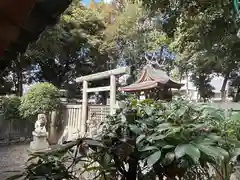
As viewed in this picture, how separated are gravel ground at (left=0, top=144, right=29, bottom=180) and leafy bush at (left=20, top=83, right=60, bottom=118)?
1.21m

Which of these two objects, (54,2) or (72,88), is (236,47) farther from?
(72,88)

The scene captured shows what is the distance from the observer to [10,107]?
970 centimetres

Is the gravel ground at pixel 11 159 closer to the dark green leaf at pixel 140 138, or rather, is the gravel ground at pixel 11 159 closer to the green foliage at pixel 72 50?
the dark green leaf at pixel 140 138

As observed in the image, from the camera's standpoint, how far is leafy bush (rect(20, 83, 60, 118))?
9070 millimetres

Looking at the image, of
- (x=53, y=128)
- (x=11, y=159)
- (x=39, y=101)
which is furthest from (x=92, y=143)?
(x=53, y=128)

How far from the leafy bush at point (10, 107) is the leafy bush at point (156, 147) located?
348 inches

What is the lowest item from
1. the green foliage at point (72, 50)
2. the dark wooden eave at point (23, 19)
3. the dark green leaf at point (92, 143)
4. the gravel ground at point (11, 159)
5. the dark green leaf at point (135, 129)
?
the gravel ground at point (11, 159)

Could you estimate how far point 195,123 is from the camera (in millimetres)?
1307

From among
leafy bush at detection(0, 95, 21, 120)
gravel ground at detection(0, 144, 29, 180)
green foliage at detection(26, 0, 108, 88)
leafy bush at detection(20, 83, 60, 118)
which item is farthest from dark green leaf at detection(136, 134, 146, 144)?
green foliage at detection(26, 0, 108, 88)

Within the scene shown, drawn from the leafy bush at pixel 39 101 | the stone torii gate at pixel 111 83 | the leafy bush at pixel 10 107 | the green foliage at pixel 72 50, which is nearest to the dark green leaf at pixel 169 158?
the stone torii gate at pixel 111 83

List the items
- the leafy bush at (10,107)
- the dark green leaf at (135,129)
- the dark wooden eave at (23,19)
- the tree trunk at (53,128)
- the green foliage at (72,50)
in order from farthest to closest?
the green foliage at (72,50) < the tree trunk at (53,128) < the leafy bush at (10,107) < the dark green leaf at (135,129) < the dark wooden eave at (23,19)

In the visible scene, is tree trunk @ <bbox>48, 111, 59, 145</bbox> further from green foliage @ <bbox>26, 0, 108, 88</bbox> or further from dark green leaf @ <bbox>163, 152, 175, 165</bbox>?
dark green leaf @ <bbox>163, 152, 175, 165</bbox>

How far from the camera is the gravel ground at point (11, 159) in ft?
18.4

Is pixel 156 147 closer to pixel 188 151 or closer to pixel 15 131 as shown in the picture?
pixel 188 151
